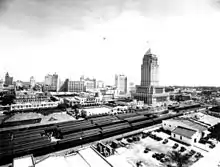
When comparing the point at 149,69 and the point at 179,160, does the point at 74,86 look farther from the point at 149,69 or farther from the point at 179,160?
the point at 179,160

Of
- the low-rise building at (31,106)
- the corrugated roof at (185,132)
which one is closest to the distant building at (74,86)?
the low-rise building at (31,106)

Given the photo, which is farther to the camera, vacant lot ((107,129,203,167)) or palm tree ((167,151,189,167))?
vacant lot ((107,129,203,167))

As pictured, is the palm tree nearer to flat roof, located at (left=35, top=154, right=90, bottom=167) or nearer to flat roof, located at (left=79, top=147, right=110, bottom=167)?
flat roof, located at (left=79, top=147, right=110, bottom=167)

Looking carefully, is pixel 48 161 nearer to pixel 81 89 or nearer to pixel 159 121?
pixel 159 121

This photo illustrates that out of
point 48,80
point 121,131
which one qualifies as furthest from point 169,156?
point 48,80

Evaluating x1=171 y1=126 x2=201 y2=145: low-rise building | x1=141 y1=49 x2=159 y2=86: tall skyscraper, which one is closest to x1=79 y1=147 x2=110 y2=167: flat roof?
x1=171 y1=126 x2=201 y2=145: low-rise building
